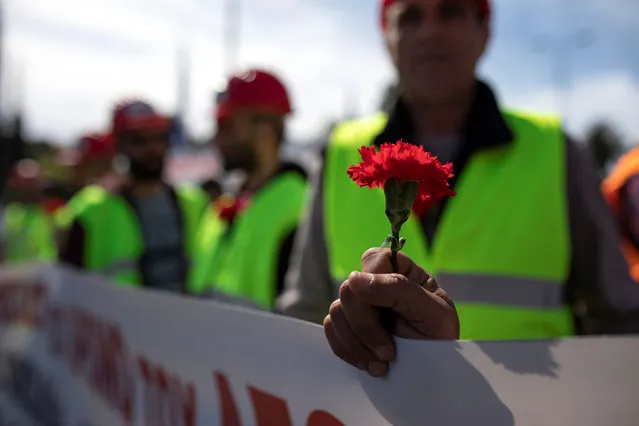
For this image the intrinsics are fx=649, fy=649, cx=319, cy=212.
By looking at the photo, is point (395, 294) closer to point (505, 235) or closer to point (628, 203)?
point (505, 235)

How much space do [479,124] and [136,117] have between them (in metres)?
3.21

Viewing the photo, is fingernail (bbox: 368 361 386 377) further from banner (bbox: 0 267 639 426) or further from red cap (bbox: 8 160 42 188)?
red cap (bbox: 8 160 42 188)

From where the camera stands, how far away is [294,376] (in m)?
1.23

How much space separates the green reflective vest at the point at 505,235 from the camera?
1.34m

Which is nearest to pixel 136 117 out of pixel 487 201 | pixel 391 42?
pixel 391 42

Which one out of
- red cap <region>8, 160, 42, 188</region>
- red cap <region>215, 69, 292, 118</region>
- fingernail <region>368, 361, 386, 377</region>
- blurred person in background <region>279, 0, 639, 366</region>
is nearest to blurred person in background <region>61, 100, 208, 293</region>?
red cap <region>215, 69, 292, 118</region>

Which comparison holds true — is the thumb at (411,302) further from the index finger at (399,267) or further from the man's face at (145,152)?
the man's face at (145,152)

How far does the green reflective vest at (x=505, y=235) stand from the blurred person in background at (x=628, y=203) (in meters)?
1.03

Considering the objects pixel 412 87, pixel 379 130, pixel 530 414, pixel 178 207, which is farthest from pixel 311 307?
pixel 178 207

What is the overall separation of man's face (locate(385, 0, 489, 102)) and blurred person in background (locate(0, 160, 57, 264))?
24.6 ft

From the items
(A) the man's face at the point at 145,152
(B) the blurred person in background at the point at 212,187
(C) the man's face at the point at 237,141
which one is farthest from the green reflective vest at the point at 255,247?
(B) the blurred person in background at the point at 212,187

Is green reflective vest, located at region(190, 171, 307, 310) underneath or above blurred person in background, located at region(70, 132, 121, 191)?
above

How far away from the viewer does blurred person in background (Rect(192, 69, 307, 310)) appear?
270cm

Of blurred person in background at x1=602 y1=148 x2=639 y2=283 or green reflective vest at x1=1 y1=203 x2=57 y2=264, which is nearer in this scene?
blurred person in background at x1=602 y1=148 x2=639 y2=283
